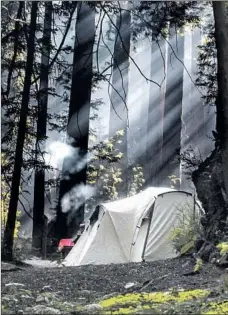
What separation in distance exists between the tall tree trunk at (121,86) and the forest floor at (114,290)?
1.68 feet

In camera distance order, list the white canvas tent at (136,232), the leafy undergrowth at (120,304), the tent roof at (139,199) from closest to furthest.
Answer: the leafy undergrowth at (120,304) < the white canvas tent at (136,232) < the tent roof at (139,199)

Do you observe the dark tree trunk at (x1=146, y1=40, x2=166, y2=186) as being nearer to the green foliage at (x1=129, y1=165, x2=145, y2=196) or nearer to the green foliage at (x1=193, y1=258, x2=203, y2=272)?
the green foliage at (x1=129, y1=165, x2=145, y2=196)

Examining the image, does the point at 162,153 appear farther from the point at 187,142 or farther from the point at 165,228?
the point at 165,228

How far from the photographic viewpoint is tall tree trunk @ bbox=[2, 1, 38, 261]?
2.63 metres

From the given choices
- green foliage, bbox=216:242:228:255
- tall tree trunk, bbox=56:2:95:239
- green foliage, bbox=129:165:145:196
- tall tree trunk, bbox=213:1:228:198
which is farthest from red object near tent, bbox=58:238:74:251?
tall tree trunk, bbox=213:1:228:198

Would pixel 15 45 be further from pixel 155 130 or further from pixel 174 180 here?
pixel 174 180

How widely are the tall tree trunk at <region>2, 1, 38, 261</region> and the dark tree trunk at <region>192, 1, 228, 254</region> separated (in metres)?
1.27

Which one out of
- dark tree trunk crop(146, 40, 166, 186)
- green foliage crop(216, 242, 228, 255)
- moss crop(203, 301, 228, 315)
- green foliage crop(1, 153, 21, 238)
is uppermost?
dark tree trunk crop(146, 40, 166, 186)

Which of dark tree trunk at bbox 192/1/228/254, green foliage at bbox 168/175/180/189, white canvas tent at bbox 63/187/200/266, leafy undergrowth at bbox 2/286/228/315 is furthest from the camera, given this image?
dark tree trunk at bbox 192/1/228/254

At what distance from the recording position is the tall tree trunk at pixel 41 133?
2.74m

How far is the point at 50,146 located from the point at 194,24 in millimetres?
1377

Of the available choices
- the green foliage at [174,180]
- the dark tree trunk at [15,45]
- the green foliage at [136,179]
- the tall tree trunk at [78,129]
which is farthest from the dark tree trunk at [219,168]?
the dark tree trunk at [15,45]

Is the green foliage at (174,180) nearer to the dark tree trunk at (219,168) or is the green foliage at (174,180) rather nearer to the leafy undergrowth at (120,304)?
the dark tree trunk at (219,168)

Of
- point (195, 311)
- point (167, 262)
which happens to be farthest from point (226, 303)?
point (167, 262)
